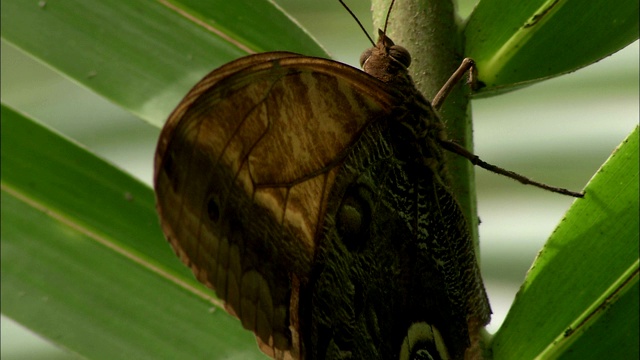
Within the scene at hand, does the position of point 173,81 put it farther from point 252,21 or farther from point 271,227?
point 271,227

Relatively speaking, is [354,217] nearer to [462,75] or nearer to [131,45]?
[462,75]

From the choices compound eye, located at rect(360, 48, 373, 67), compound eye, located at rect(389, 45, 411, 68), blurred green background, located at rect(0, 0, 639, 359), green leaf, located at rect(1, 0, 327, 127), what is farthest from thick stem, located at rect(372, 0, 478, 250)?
blurred green background, located at rect(0, 0, 639, 359)

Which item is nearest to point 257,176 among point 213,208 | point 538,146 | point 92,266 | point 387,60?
point 213,208

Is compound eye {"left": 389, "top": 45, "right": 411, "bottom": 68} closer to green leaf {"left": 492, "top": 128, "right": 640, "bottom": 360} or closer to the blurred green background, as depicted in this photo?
green leaf {"left": 492, "top": 128, "right": 640, "bottom": 360}

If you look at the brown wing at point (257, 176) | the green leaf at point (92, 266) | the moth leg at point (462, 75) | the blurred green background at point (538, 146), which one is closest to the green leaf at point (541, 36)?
the moth leg at point (462, 75)

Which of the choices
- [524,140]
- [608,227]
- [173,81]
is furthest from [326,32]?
[608,227]
